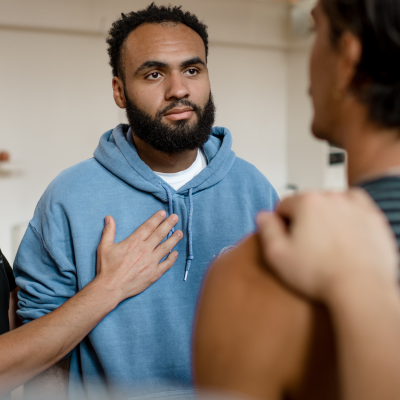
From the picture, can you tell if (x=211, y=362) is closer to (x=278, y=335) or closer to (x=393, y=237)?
(x=278, y=335)

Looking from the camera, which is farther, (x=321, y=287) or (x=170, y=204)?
(x=170, y=204)

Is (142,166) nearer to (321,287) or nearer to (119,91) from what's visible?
(119,91)

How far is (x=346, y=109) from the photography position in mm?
511

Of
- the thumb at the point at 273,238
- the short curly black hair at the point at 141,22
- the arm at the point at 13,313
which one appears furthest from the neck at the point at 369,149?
the arm at the point at 13,313

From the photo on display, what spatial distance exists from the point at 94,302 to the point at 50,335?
125mm

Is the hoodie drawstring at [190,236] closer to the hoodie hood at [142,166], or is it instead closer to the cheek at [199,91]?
the hoodie hood at [142,166]

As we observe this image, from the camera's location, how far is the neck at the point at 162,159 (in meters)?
1.21

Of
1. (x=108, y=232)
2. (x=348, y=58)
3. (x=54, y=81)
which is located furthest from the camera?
(x=54, y=81)

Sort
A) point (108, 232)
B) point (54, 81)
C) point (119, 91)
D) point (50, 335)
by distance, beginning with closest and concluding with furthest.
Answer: point (50, 335) → point (108, 232) → point (119, 91) → point (54, 81)

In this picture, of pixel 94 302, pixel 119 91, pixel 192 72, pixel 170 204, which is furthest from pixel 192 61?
pixel 94 302

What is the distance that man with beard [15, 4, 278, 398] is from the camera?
106 cm

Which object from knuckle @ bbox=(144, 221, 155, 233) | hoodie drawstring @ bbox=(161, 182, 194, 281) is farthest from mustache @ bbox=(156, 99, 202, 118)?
knuckle @ bbox=(144, 221, 155, 233)

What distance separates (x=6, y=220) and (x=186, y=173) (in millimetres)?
2058

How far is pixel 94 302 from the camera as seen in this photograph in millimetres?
981
